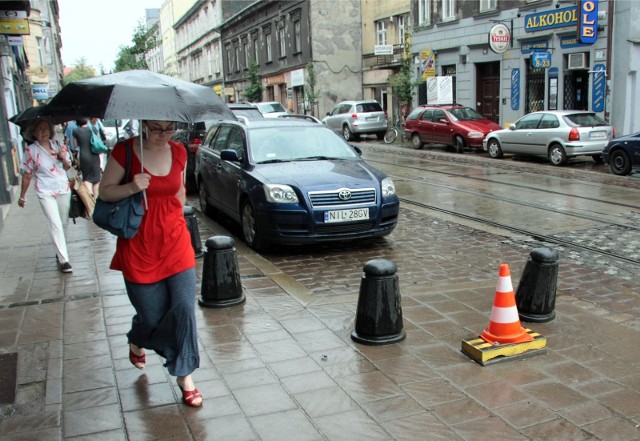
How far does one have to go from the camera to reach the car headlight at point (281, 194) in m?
7.45

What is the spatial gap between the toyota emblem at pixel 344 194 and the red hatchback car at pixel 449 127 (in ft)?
48.0

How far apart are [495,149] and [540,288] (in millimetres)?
15357

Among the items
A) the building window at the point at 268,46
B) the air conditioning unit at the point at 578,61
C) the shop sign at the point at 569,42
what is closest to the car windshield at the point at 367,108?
the shop sign at the point at 569,42

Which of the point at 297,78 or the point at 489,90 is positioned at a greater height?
the point at 297,78

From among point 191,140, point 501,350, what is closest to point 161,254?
point 501,350

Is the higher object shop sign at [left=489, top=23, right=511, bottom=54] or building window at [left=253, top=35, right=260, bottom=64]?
building window at [left=253, top=35, right=260, bottom=64]

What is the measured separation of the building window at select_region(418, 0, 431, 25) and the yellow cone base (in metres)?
27.8

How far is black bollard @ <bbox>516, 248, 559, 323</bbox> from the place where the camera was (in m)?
5.14

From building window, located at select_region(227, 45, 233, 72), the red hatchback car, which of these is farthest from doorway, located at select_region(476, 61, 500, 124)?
building window, located at select_region(227, 45, 233, 72)

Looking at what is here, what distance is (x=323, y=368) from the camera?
14.2 feet

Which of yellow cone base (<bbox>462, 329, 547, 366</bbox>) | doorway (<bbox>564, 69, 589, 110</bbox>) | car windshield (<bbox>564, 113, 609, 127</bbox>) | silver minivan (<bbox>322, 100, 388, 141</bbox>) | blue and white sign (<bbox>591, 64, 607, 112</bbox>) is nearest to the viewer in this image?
yellow cone base (<bbox>462, 329, 547, 366</bbox>)

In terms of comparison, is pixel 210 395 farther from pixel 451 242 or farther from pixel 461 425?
pixel 451 242

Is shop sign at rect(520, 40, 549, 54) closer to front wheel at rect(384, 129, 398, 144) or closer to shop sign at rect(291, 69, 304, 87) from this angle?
front wheel at rect(384, 129, 398, 144)

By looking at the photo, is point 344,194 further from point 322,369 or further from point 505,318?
point 322,369
